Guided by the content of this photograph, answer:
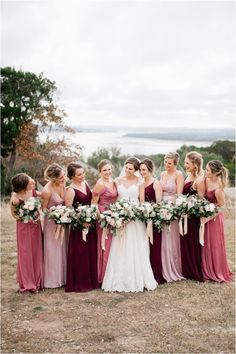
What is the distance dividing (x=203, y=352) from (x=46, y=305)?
270cm

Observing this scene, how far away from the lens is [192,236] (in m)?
7.90

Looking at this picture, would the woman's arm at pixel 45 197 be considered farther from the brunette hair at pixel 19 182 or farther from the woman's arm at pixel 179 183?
the woman's arm at pixel 179 183

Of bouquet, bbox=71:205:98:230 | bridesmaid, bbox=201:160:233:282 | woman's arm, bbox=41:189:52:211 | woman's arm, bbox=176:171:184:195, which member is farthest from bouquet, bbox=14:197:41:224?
bridesmaid, bbox=201:160:233:282

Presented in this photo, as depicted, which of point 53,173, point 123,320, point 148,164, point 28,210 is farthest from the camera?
point 148,164

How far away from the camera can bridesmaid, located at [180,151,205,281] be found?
782 centimetres

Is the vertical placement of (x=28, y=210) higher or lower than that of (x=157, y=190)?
lower

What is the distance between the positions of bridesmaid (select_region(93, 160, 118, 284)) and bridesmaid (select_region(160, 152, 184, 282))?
953 millimetres

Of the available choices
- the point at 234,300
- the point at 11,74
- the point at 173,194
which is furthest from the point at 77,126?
the point at 234,300

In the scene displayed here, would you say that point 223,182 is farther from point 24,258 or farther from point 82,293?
point 24,258

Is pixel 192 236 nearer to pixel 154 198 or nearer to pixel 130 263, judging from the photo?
pixel 154 198

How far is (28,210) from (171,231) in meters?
2.56

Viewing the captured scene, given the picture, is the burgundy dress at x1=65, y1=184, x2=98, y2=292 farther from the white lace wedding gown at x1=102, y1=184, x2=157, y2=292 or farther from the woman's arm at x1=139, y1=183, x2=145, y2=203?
the woman's arm at x1=139, y1=183, x2=145, y2=203

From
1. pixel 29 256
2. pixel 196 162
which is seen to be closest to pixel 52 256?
pixel 29 256

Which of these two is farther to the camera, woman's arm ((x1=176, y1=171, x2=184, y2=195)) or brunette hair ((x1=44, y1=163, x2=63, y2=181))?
woman's arm ((x1=176, y1=171, x2=184, y2=195))
